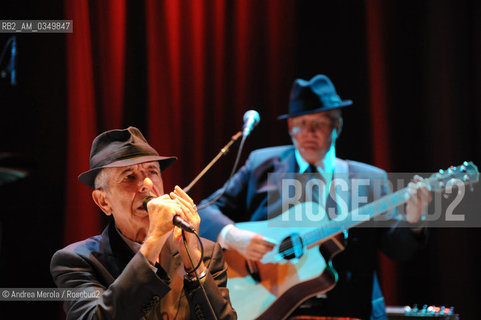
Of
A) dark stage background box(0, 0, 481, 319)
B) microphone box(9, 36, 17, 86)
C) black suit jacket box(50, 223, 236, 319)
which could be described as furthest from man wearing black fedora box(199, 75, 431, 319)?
microphone box(9, 36, 17, 86)

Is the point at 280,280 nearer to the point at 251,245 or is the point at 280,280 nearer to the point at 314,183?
the point at 251,245

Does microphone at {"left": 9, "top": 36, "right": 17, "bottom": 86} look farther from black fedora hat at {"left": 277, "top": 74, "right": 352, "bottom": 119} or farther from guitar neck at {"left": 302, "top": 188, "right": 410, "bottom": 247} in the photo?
guitar neck at {"left": 302, "top": 188, "right": 410, "bottom": 247}

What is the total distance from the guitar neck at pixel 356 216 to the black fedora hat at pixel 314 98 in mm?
669

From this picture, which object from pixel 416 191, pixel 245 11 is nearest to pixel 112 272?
pixel 416 191

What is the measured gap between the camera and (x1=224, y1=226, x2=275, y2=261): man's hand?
3.24 meters

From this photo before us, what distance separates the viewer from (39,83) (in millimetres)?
3549

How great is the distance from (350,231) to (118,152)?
5.90 ft

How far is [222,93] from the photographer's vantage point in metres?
3.84

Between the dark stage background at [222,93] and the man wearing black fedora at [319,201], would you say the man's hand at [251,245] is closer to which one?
the man wearing black fedora at [319,201]

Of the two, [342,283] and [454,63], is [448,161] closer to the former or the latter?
[454,63]

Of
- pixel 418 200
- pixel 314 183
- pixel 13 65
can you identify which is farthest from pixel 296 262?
pixel 13 65

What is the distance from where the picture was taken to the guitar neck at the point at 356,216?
316 centimetres

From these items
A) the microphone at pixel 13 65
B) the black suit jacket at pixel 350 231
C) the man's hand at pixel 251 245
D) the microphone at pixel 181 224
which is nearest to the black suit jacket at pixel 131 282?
the microphone at pixel 181 224

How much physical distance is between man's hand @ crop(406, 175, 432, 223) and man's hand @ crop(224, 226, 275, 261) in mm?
845
